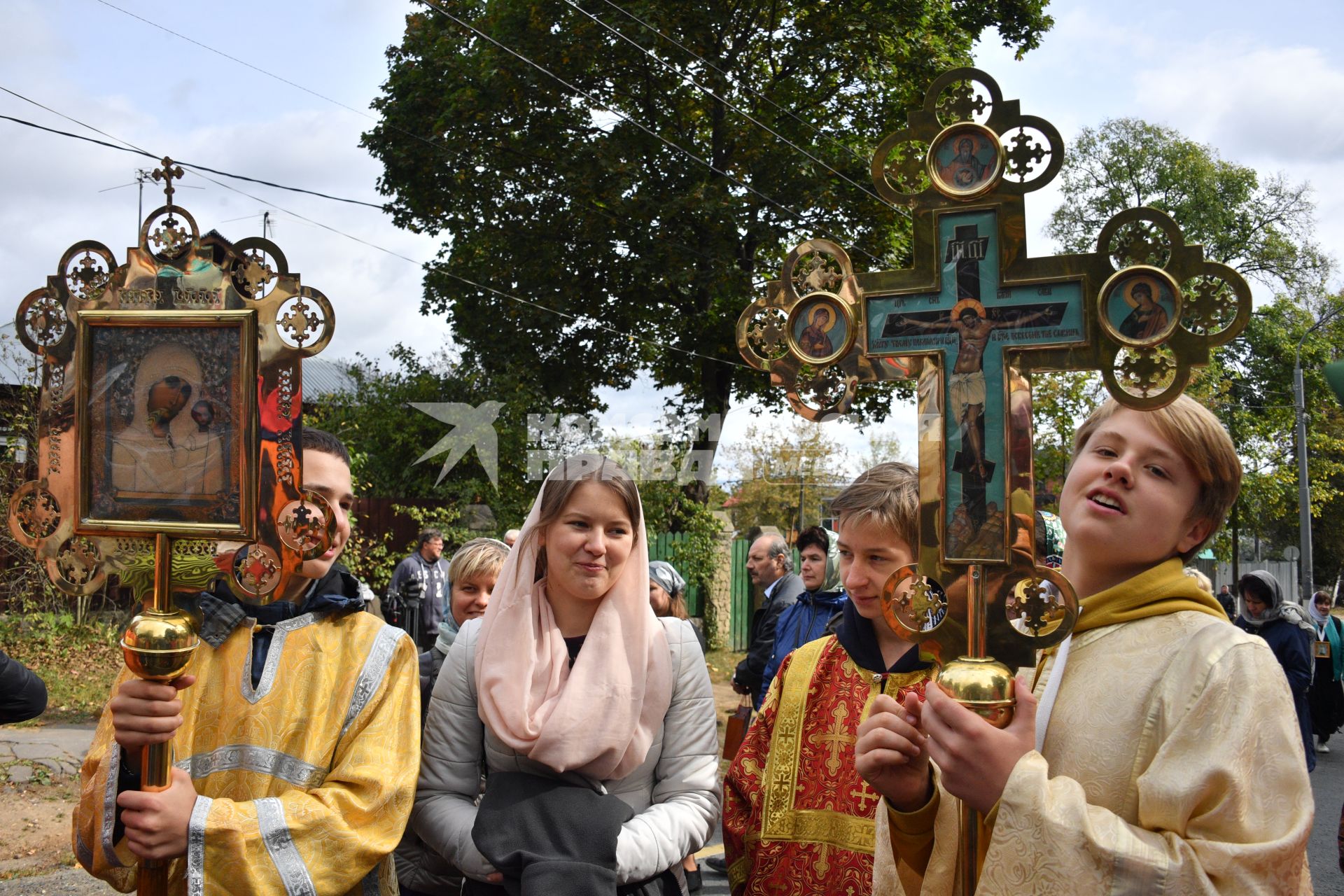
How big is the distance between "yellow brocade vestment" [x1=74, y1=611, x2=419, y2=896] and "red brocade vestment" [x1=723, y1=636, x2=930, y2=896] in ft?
2.72

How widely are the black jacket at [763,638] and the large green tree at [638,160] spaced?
861 centimetres

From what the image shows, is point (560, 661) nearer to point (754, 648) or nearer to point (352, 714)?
point (352, 714)

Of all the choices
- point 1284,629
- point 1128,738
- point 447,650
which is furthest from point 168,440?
point 1284,629

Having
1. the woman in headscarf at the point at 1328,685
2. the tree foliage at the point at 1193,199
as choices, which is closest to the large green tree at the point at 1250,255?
the tree foliage at the point at 1193,199

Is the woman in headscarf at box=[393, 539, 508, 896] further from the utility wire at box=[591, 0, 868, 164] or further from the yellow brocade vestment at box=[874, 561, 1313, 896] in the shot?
the utility wire at box=[591, 0, 868, 164]

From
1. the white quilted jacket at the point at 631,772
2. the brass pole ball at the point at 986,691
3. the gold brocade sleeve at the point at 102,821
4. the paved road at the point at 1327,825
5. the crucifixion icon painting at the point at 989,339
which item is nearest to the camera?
the brass pole ball at the point at 986,691

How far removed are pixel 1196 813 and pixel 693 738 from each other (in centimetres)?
128

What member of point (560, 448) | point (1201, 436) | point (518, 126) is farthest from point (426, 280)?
point (1201, 436)

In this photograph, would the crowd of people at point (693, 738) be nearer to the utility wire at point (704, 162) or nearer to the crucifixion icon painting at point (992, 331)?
the crucifixion icon painting at point (992, 331)

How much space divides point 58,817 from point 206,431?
519cm

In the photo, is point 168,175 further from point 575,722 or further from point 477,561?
point 477,561

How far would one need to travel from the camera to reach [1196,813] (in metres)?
1.69

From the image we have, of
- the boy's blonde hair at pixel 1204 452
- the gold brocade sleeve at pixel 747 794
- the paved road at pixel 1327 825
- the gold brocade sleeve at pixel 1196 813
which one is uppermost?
the boy's blonde hair at pixel 1204 452

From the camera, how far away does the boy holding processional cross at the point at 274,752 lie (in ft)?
7.26
